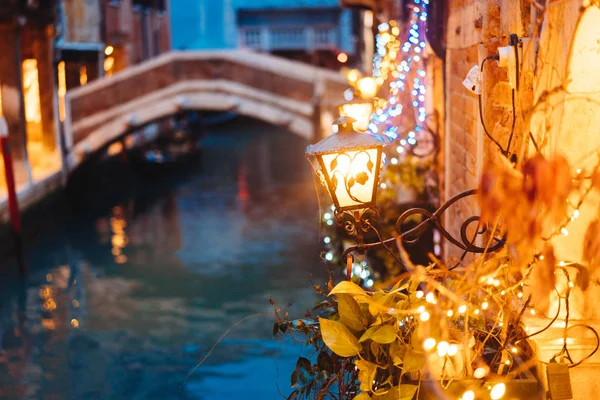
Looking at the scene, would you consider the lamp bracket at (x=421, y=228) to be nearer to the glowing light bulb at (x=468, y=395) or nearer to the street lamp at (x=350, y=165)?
the street lamp at (x=350, y=165)

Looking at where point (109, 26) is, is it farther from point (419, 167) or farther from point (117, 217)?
point (419, 167)

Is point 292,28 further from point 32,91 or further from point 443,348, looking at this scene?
point 443,348

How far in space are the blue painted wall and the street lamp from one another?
19138mm

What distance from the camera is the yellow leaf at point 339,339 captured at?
7.29 ft

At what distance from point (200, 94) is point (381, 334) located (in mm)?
9858

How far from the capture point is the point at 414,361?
7.04ft

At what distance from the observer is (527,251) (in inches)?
67.9

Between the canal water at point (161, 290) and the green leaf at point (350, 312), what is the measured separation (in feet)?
1.44

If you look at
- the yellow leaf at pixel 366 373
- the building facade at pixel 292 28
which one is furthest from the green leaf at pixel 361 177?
the building facade at pixel 292 28

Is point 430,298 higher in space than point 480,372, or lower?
higher

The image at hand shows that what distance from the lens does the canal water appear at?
5.07 m

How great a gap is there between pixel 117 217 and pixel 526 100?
8.98 m

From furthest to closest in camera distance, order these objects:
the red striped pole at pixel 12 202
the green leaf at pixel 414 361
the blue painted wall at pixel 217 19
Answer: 1. the blue painted wall at pixel 217 19
2. the red striped pole at pixel 12 202
3. the green leaf at pixel 414 361

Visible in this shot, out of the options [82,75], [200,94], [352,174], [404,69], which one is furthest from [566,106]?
[82,75]
